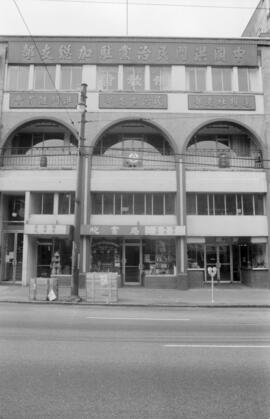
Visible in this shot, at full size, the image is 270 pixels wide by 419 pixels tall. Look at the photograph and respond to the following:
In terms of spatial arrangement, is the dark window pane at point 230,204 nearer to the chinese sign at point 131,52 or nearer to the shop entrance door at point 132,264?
the shop entrance door at point 132,264

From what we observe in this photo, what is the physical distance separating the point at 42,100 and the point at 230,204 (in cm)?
1263

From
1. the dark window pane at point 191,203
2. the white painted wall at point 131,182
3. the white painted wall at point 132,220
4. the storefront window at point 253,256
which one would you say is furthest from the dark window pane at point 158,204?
the storefront window at point 253,256

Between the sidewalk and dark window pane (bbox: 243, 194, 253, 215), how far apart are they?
4325 millimetres

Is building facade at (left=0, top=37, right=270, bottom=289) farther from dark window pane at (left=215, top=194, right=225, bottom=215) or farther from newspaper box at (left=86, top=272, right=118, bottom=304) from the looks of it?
newspaper box at (left=86, top=272, right=118, bottom=304)

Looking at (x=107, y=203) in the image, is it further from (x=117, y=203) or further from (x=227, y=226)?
(x=227, y=226)

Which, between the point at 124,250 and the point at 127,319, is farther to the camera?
the point at 124,250

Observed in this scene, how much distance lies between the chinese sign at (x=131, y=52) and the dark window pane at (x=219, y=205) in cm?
799

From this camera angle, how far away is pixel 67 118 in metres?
22.4

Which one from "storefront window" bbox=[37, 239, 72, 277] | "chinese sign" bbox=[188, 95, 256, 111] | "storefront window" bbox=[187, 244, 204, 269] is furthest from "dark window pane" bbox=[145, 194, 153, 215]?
"chinese sign" bbox=[188, 95, 256, 111]

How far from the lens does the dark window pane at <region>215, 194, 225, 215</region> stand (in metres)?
22.4

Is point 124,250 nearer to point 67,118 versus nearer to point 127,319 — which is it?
point 67,118

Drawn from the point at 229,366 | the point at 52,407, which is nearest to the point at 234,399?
the point at 229,366

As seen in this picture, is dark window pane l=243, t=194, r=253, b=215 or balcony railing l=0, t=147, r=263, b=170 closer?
dark window pane l=243, t=194, r=253, b=215

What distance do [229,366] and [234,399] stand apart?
1.38 m
